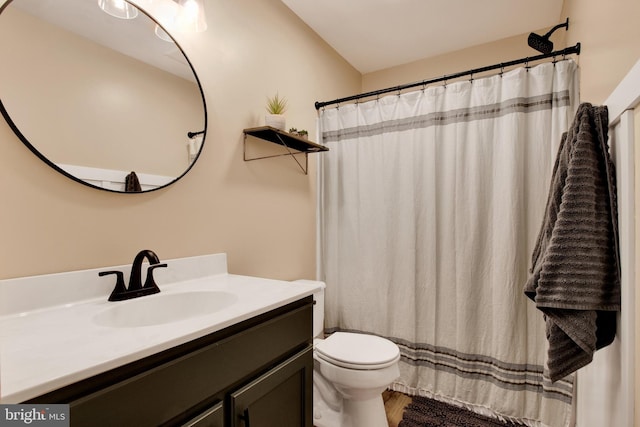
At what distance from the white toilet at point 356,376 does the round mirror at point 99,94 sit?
38.8 inches

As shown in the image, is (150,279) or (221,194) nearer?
(150,279)

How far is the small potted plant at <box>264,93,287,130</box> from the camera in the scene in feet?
5.60

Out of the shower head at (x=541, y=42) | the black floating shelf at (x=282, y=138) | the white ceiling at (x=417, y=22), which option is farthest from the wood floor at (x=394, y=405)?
the white ceiling at (x=417, y=22)

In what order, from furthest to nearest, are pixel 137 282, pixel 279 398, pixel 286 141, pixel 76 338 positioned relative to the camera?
pixel 286 141, pixel 137 282, pixel 279 398, pixel 76 338

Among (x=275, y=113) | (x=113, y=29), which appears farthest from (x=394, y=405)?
(x=113, y=29)

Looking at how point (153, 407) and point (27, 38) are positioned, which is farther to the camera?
point (27, 38)

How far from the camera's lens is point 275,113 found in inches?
70.3

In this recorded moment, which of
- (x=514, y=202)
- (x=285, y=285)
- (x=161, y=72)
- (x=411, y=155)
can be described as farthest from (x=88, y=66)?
(x=514, y=202)

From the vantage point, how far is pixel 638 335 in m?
0.71

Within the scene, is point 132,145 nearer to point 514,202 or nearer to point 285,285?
point 285,285

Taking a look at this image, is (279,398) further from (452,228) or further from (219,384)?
(452,228)

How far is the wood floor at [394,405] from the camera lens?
5.99ft

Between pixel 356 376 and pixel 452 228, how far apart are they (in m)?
1.06

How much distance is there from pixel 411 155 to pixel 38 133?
186cm
